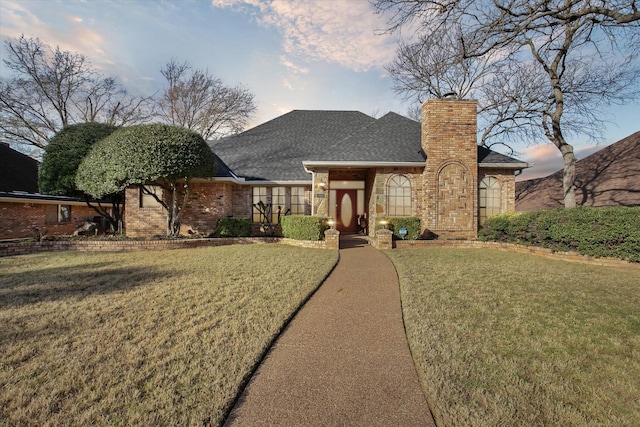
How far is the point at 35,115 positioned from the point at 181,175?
1773 centimetres

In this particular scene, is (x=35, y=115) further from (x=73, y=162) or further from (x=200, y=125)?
(x=73, y=162)

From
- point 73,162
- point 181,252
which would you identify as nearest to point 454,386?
point 181,252

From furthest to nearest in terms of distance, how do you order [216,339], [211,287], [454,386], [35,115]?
[35,115]
[211,287]
[216,339]
[454,386]

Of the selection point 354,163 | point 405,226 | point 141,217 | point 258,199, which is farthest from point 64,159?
point 405,226

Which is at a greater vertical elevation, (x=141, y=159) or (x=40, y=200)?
(x=141, y=159)

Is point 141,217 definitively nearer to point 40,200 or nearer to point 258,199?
point 258,199

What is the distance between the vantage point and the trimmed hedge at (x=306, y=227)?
431 inches

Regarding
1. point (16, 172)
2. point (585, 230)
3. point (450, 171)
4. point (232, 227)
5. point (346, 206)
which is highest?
point (16, 172)

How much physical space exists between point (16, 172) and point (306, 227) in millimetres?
18888

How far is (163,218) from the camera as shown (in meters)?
13.7

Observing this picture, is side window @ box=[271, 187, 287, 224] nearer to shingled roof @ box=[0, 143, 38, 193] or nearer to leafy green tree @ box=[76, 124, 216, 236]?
leafy green tree @ box=[76, 124, 216, 236]

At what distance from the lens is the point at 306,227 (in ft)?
36.4

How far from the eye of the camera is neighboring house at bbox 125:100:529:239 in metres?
12.2

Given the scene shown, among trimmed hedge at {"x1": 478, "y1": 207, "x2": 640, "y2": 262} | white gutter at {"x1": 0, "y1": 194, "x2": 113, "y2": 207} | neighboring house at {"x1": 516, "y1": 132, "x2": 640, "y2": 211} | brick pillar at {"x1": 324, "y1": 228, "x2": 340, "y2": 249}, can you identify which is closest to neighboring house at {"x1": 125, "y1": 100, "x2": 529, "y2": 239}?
brick pillar at {"x1": 324, "y1": 228, "x2": 340, "y2": 249}
